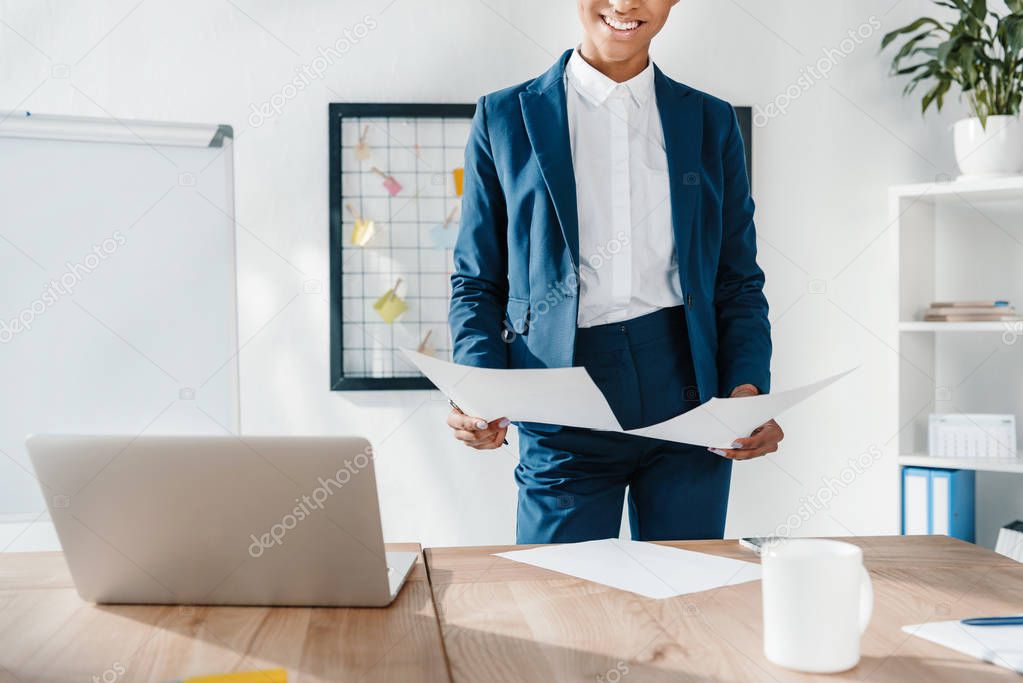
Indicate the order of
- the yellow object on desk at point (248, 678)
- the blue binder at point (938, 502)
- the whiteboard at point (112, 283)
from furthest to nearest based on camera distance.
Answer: the blue binder at point (938, 502), the whiteboard at point (112, 283), the yellow object on desk at point (248, 678)

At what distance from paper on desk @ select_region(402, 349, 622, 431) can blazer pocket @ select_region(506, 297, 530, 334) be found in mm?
267

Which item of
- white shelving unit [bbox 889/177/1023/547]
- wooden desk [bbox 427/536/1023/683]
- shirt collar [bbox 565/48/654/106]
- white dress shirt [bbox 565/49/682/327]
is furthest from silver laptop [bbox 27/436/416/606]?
white shelving unit [bbox 889/177/1023/547]

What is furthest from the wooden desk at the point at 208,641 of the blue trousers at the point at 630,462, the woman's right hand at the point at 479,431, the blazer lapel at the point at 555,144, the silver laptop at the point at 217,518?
the blazer lapel at the point at 555,144

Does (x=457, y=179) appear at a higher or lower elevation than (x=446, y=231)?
higher

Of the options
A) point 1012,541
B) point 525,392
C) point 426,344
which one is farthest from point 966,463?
point 525,392

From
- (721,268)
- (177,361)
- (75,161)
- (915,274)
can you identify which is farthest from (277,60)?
(915,274)

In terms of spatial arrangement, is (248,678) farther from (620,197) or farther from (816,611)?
(620,197)

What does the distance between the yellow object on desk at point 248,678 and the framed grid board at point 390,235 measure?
2.01m

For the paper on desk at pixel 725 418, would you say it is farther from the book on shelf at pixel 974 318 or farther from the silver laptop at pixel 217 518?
the book on shelf at pixel 974 318

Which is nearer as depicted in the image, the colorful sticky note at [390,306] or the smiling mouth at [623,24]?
the smiling mouth at [623,24]

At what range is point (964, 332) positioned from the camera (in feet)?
9.46

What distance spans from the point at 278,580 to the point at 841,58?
2601 millimetres

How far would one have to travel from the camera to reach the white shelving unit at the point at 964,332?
109 inches

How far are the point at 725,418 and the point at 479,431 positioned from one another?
0.34m
